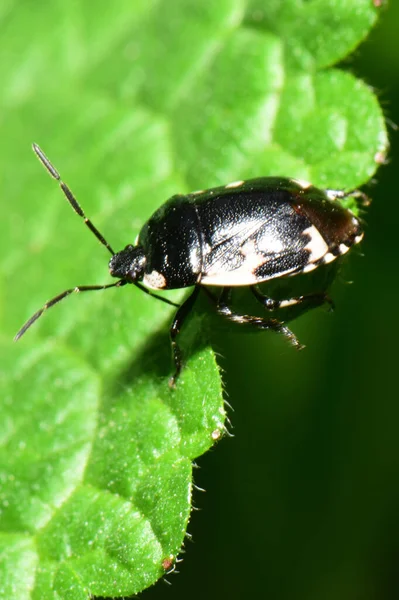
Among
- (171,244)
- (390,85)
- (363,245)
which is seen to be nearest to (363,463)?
(363,245)

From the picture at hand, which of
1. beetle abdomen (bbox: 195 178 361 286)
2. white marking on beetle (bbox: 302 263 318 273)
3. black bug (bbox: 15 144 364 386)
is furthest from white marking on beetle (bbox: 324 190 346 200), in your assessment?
white marking on beetle (bbox: 302 263 318 273)

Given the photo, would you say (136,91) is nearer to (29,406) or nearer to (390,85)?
(390,85)

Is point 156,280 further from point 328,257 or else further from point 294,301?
point 328,257

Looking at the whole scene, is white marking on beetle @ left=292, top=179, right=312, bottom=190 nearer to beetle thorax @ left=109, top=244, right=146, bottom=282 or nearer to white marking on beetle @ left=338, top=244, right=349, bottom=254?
white marking on beetle @ left=338, top=244, right=349, bottom=254

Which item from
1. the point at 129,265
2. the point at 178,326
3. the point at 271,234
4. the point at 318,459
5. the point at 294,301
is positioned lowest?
the point at 318,459

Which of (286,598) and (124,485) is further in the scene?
(286,598)

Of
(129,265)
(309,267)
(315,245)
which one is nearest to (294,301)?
(309,267)
